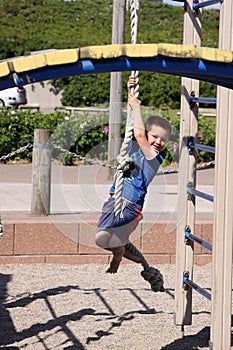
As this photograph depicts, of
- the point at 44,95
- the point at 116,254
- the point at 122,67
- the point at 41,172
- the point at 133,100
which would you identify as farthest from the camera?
the point at 44,95

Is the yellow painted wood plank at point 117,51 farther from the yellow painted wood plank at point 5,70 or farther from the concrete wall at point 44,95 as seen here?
the concrete wall at point 44,95

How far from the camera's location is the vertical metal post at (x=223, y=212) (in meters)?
4.18

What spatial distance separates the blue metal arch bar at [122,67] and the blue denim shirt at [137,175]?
138 cm

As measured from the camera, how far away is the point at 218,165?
4219 mm

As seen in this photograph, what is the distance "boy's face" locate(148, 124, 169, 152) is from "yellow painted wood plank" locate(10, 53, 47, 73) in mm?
1725

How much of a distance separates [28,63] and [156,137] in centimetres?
176

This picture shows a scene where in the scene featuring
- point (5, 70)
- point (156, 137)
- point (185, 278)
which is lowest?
point (185, 278)

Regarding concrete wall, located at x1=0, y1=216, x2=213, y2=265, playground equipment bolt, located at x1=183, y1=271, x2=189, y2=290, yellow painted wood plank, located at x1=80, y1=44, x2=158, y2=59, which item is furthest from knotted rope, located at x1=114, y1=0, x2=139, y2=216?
concrete wall, located at x1=0, y1=216, x2=213, y2=265

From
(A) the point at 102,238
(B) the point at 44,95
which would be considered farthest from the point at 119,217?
(B) the point at 44,95

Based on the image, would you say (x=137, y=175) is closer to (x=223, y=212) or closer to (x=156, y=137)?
(x=156, y=137)

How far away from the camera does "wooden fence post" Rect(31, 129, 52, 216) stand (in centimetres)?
777

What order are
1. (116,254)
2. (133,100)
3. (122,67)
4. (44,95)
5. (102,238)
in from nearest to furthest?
1. (122,67)
2. (133,100)
3. (102,238)
4. (116,254)
5. (44,95)

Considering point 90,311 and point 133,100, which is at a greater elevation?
point 133,100

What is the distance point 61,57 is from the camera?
2.85 m
